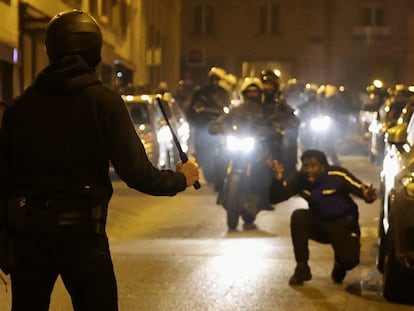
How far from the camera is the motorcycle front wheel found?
41.2 ft

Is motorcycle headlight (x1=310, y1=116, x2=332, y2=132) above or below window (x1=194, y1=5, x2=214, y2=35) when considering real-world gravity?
below

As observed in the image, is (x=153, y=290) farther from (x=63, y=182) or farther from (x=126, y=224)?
(x=126, y=224)

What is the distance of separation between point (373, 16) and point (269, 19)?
224 inches

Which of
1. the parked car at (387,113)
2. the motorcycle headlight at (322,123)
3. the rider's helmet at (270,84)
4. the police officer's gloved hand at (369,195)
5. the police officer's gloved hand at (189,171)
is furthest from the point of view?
the motorcycle headlight at (322,123)

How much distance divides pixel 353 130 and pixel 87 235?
28.8 m

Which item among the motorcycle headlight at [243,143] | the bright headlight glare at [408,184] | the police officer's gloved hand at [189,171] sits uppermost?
the police officer's gloved hand at [189,171]

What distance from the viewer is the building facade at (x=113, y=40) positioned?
22.5 meters

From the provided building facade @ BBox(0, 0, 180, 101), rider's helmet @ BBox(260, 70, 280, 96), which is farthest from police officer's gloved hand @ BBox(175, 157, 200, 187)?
building facade @ BBox(0, 0, 180, 101)

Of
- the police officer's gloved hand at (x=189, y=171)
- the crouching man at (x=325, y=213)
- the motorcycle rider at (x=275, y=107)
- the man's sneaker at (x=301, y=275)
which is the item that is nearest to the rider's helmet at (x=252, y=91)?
the motorcycle rider at (x=275, y=107)

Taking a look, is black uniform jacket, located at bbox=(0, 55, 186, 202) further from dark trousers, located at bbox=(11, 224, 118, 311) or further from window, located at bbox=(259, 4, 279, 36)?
window, located at bbox=(259, 4, 279, 36)

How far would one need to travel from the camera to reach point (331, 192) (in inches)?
344

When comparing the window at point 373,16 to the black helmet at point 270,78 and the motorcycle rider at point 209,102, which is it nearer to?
the motorcycle rider at point 209,102

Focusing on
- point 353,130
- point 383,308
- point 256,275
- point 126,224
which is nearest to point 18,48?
point 126,224

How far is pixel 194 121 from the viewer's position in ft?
61.3
